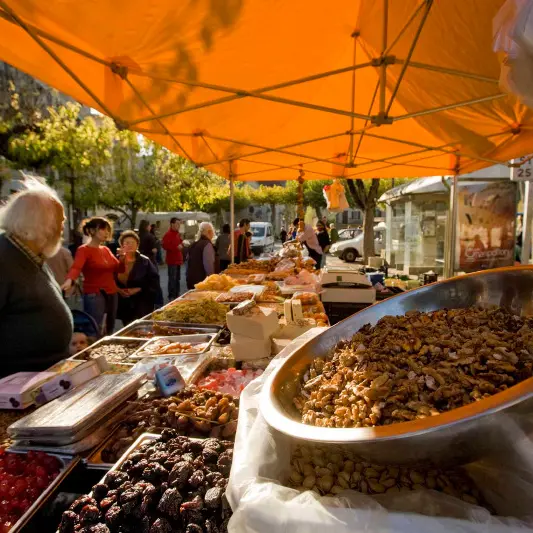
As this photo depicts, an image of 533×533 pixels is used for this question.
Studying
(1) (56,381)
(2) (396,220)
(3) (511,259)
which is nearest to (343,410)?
(1) (56,381)

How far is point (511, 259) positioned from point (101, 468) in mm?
10013

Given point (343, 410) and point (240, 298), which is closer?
point (343, 410)

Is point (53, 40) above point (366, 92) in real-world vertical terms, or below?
below

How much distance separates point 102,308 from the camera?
538cm

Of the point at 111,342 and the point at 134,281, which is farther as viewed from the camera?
the point at 134,281

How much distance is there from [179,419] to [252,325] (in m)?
0.98

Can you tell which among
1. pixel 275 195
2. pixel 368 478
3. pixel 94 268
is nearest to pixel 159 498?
pixel 368 478

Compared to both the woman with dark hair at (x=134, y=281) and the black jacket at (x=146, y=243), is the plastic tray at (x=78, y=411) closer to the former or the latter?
the woman with dark hair at (x=134, y=281)

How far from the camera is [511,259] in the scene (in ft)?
30.4

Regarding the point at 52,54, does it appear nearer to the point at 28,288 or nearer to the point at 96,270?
the point at 28,288

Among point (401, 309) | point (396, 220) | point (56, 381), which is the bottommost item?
point (56, 381)

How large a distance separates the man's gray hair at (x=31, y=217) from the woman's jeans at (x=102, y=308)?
286 cm

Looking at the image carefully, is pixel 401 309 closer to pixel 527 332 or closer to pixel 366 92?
pixel 527 332

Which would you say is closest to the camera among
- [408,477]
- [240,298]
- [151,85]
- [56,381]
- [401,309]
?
[408,477]
